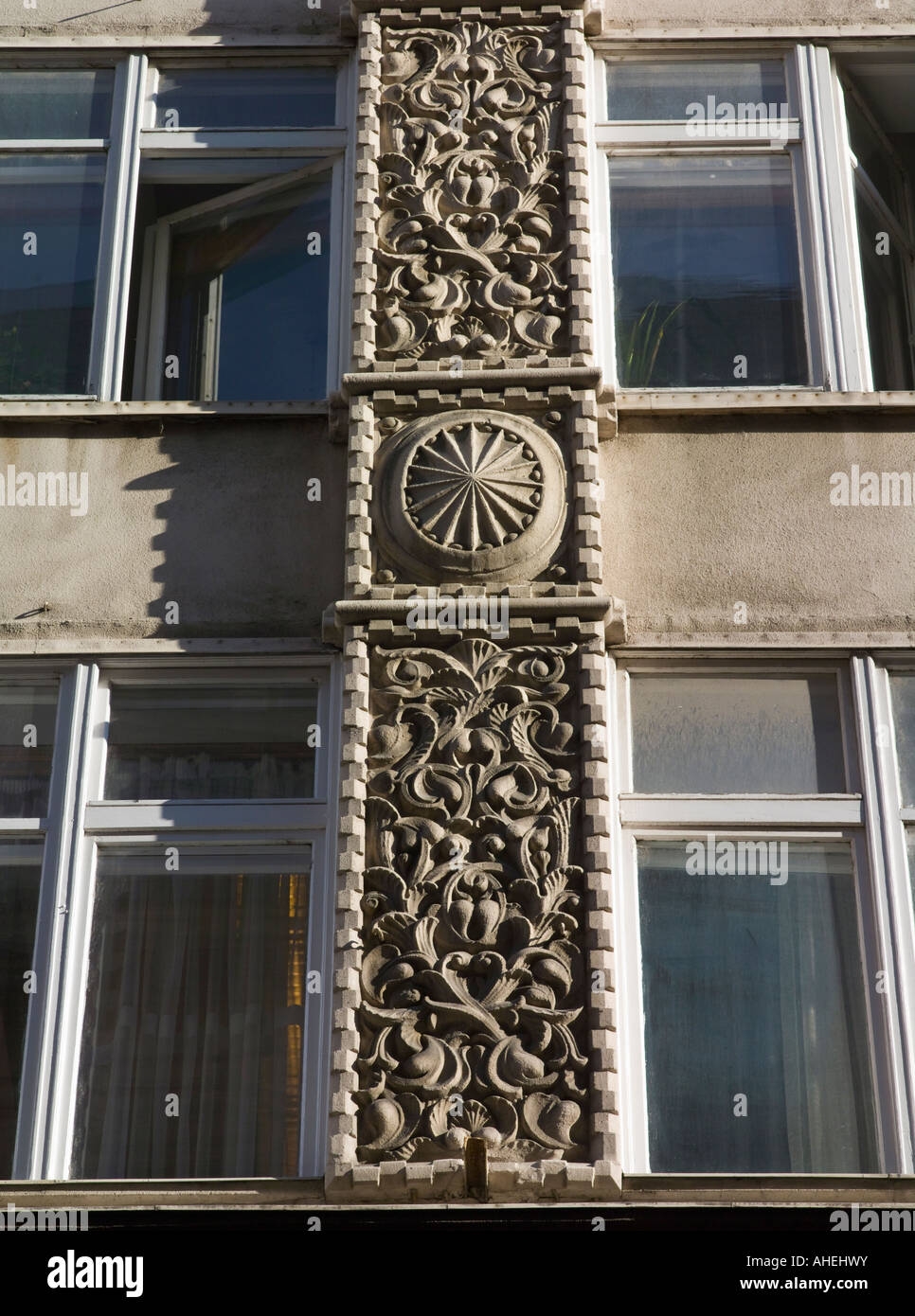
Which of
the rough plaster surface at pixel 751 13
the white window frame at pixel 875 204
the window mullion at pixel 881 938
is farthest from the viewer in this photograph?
the rough plaster surface at pixel 751 13

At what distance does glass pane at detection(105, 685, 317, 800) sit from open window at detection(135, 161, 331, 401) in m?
1.80

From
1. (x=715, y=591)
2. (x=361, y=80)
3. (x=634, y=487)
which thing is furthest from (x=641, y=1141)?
(x=361, y=80)

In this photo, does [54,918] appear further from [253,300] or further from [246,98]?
[246,98]

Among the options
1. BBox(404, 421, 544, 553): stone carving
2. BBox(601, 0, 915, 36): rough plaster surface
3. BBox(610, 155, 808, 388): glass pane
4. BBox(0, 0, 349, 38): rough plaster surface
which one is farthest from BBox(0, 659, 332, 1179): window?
BBox(601, 0, 915, 36): rough plaster surface

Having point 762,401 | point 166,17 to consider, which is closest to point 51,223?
point 166,17

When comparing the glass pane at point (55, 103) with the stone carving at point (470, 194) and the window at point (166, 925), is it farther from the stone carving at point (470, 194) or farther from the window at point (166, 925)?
the window at point (166, 925)

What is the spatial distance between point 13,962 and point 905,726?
4.32 meters

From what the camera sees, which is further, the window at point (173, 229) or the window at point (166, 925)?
the window at point (173, 229)

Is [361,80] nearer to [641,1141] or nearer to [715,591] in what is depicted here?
[715,591]

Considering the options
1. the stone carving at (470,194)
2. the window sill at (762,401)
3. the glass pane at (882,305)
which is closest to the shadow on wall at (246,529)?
the stone carving at (470,194)

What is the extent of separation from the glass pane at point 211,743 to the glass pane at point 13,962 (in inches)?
21.0

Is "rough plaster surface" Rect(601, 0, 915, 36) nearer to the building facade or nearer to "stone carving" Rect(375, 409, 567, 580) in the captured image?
the building facade

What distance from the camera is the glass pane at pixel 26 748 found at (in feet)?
28.3
